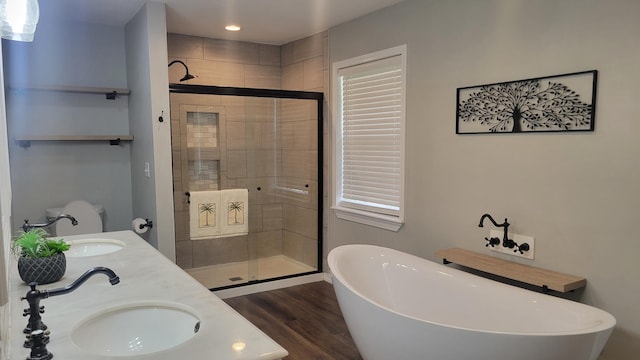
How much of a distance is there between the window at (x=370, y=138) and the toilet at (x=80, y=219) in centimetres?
212

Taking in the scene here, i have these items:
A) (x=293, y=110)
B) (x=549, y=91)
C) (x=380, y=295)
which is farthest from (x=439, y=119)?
(x=293, y=110)

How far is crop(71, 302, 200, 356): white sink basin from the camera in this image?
142 cm

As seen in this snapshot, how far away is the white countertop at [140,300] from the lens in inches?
45.6

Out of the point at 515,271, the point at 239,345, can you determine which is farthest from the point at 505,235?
the point at 239,345

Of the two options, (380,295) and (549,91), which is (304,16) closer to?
(549,91)

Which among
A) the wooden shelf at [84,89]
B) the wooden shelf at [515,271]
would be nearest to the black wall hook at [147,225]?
the wooden shelf at [84,89]

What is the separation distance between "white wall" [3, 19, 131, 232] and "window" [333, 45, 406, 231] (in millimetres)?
2020

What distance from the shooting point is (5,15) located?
4.86 feet

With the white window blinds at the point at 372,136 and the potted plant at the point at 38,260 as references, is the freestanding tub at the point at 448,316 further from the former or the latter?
the potted plant at the point at 38,260

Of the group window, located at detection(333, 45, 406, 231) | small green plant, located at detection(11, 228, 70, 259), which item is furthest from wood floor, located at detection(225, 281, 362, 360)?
small green plant, located at detection(11, 228, 70, 259)

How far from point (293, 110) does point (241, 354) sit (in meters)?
3.46

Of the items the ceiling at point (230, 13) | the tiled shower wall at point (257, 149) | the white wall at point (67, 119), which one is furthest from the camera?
the tiled shower wall at point (257, 149)

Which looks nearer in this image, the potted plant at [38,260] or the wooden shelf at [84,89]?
the potted plant at [38,260]

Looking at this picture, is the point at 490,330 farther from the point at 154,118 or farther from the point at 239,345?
the point at 154,118
